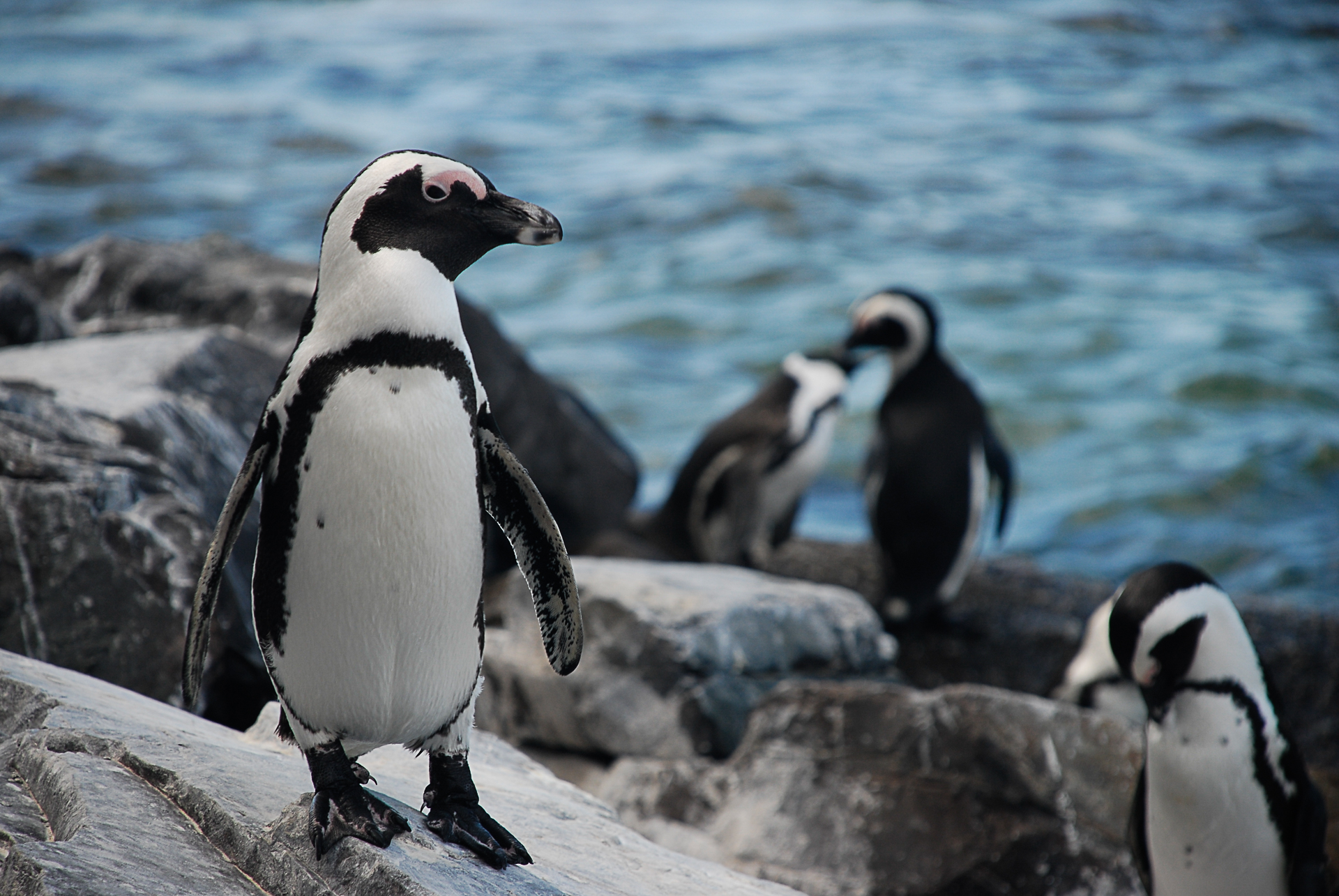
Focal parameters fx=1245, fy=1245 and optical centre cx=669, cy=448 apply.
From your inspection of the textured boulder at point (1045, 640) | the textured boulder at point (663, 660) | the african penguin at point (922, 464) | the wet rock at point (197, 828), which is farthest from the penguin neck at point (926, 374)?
the wet rock at point (197, 828)

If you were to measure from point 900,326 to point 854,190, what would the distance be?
6913mm

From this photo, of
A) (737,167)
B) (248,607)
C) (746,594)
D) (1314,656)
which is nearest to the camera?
(248,607)

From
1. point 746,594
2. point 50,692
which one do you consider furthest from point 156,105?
point 50,692

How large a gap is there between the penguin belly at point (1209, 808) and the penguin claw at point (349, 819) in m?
1.82

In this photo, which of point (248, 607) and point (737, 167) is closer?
point (248, 607)

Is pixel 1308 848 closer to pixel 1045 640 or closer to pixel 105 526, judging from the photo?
pixel 1045 640

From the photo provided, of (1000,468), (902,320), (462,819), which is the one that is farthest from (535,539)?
(1000,468)

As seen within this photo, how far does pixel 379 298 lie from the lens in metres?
1.70

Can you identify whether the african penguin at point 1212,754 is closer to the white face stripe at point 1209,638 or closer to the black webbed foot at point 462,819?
the white face stripe at point 1209,638

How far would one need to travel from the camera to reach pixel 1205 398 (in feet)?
28.3

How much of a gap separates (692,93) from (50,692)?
13866 mm

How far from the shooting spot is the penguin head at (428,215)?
175 cm

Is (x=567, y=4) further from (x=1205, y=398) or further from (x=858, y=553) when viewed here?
(x=858, y=553)

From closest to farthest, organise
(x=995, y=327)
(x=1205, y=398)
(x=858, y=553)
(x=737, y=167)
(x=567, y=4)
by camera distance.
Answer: (x=858, y=553) → (x=1205, y=398) → (x=995, y=327) → (x=737, y=167) → (x=567, y=4)
